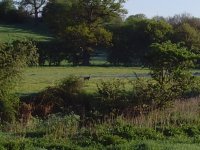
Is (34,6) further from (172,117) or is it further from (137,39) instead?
(172,117)

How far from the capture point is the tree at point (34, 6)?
10443 cm

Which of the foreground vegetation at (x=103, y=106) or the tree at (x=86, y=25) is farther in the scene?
the tree at (x=86, y=25)

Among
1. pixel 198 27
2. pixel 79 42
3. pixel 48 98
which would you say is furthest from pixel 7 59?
pixel 198 27

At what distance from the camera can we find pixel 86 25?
65500 millimetres

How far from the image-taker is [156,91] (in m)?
24.4

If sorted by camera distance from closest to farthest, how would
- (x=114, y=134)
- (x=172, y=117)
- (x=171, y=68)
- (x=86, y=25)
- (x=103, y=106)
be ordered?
(x=114, y=134)
(x=172, y=117)
(x=103, y=106)
(x=171, y=68)
(x=86, y=25)

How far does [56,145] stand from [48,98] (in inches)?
455

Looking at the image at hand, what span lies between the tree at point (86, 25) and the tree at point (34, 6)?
109ft

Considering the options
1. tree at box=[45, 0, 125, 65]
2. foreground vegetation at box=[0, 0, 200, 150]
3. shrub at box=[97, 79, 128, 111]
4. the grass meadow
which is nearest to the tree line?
tree at box=[45, 0, 125, 65]

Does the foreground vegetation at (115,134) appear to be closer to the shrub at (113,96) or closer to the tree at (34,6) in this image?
the shrub at (113,96)

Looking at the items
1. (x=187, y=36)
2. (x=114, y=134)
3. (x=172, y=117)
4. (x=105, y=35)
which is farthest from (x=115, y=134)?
(x=187, y=36)

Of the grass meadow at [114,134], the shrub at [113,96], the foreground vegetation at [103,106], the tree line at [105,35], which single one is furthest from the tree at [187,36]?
the grass meadow at [114,134]

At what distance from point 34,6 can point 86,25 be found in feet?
134

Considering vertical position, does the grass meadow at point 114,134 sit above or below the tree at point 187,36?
below
